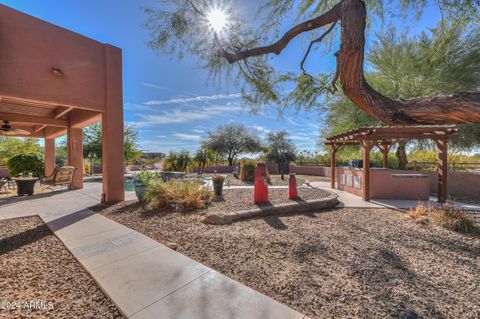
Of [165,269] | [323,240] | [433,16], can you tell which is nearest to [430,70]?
[433,16]

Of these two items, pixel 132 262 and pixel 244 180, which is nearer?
pixel 132 262

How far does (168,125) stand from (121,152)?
24118mm

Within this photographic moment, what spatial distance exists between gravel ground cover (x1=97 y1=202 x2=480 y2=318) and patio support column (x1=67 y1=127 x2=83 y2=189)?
6.03 meters

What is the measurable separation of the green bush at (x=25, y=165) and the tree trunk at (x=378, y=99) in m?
15.2

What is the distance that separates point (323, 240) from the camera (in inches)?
147

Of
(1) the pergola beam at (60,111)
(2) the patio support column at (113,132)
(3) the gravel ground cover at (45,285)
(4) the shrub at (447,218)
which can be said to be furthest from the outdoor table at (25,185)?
(4) the shrub at (447,218)

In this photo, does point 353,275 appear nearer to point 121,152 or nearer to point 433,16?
point 433,16

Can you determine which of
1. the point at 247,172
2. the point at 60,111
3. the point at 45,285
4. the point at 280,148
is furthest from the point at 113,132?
the point at 280,148

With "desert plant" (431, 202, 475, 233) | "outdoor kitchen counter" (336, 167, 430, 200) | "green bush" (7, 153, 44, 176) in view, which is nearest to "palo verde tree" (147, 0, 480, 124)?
"desert plant" (431, 202, 475, 233)

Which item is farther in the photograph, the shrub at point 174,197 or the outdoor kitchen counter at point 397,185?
the outdoor kitchen counter at point 397,185

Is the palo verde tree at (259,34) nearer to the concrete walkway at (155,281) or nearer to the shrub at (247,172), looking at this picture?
the concrete walkway at (155,281)

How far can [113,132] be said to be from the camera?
6.61 meters

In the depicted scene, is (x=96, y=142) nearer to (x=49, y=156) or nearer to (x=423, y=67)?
(x=49, y=156)

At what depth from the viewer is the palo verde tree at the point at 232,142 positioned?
2439 centimetres
